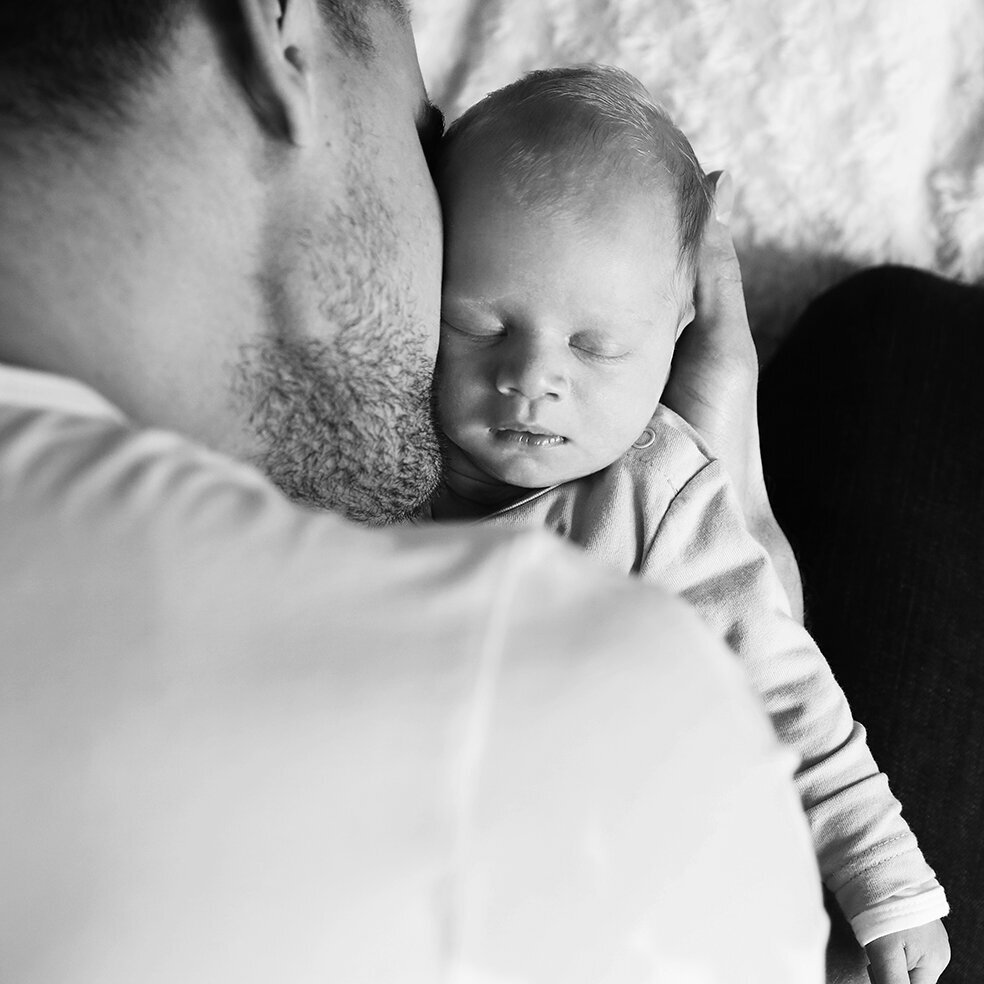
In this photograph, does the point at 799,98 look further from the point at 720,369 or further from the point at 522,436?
the point at 522,436

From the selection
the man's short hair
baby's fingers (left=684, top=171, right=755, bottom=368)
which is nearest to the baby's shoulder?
baby's fingers (left=684, top=171, right=755, bottom=368)

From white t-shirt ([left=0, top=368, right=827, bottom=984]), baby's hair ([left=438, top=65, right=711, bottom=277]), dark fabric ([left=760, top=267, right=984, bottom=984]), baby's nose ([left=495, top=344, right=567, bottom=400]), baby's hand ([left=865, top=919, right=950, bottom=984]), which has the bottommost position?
baby's hand ([left=865, top=919, right=950, bottom=984])

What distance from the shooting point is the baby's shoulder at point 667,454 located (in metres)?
1.12

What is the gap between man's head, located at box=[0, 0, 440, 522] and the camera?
2.36 feet

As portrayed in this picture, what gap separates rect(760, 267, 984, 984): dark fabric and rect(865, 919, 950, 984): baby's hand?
73 millimetres

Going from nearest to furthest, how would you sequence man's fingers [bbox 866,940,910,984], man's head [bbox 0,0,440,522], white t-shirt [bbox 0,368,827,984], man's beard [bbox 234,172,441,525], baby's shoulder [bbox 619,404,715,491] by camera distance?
1. white t-shirt [bbox 0,368,827,984]
2. man's head [bbox 0,0,440,522]
3. man's beard [bbox 234,172,441,525]
4. man's fingers [bbox 866,940,910,984]
5. baby's shoulder [bbox 619,404,715,491]

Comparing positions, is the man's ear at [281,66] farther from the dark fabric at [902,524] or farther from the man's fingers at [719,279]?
the dark fabric at [902,524]

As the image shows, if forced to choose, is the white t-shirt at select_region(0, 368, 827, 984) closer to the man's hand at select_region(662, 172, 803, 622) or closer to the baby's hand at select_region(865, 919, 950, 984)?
the baby's hand at select_region(865, 919, 950, 984)

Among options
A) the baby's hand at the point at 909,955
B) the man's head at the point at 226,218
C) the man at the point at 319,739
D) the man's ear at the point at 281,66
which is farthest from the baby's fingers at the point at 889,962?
the man's ear at the point at 281,66

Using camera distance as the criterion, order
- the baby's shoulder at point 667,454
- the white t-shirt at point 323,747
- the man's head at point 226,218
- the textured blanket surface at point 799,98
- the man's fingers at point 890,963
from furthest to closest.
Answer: the textured blanket surface at point 799,98 → the baby's shoulder at point 667,454 → the man's fingers at point 890,963 → the man's head at point 226,218 → the white t-shirt at point 323,747

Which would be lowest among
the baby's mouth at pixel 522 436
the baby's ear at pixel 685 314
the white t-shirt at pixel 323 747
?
the baby's mouth at pixel 522 436

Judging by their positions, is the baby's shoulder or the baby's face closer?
the baby's face

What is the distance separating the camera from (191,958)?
445mm

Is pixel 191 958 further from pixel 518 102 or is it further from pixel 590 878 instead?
pixel 518 102
